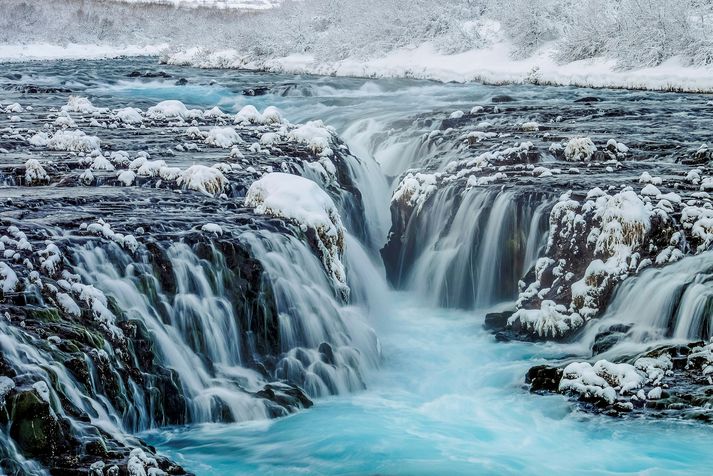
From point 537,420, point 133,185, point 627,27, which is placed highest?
point 627,27

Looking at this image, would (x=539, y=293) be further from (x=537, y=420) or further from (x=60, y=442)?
(x=60, y=442)

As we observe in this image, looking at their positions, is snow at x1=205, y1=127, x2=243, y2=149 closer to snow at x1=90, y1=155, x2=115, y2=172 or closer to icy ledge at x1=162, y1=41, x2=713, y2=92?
snow at x1=90, y1=155, x2=115, y2=172

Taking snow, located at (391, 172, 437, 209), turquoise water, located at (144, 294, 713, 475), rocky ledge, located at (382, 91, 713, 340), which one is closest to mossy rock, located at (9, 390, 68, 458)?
turquoise water, located at (144, 294, 713, 475)

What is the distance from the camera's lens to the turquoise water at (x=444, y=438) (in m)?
7.95

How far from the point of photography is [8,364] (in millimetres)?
6652

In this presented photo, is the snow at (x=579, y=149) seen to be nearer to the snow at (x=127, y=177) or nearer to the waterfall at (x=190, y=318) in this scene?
the snow at (x=127, y=177)

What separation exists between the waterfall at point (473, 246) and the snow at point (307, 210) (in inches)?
91.6

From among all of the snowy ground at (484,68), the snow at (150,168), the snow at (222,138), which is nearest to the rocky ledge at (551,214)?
the snow at (222,138)

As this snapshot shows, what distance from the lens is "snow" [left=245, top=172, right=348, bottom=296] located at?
11.6 metres

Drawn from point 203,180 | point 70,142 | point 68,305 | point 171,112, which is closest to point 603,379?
point 68,305

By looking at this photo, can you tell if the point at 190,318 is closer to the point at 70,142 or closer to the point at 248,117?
the point at 70,142

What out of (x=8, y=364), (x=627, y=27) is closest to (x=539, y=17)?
(x=627, y=27)

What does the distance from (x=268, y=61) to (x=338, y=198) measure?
3005 cm

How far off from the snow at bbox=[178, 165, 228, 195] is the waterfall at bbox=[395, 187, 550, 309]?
3519 mm
